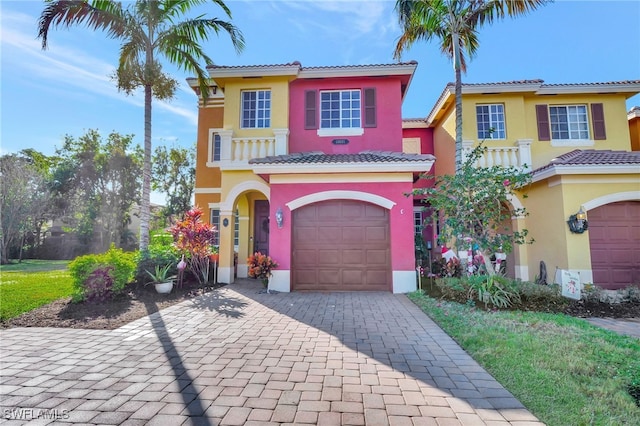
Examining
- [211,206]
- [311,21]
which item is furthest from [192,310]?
[311,21]

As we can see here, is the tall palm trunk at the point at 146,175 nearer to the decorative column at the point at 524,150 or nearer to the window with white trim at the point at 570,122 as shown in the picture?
the decorative column at the point at 524,150

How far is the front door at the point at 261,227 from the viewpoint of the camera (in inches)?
534

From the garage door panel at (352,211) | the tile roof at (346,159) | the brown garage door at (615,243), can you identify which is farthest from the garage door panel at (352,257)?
the brown garage door at (615,243)

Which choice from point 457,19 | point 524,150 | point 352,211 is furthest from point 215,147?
point 524,150

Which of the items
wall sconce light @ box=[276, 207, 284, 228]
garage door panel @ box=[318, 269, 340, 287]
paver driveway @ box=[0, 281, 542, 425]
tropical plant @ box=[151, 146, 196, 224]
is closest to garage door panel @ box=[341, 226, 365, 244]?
garage door panel @ box=[318, 269, 340, 287]

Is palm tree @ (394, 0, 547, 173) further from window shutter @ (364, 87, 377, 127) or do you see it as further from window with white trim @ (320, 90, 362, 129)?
window with white trim @ (320, 90, 362, 129)

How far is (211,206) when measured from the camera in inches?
541

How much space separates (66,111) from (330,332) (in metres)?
14.4

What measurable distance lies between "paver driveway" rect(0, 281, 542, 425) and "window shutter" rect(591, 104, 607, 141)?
13.3m

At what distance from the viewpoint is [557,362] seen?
3.93m

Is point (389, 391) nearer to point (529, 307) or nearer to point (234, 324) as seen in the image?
point (234, 324)

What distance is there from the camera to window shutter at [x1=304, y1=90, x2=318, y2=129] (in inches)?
482

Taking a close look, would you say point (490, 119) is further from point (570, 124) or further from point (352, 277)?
point (352, 277)

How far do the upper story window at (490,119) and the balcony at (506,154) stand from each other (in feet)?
2.55
